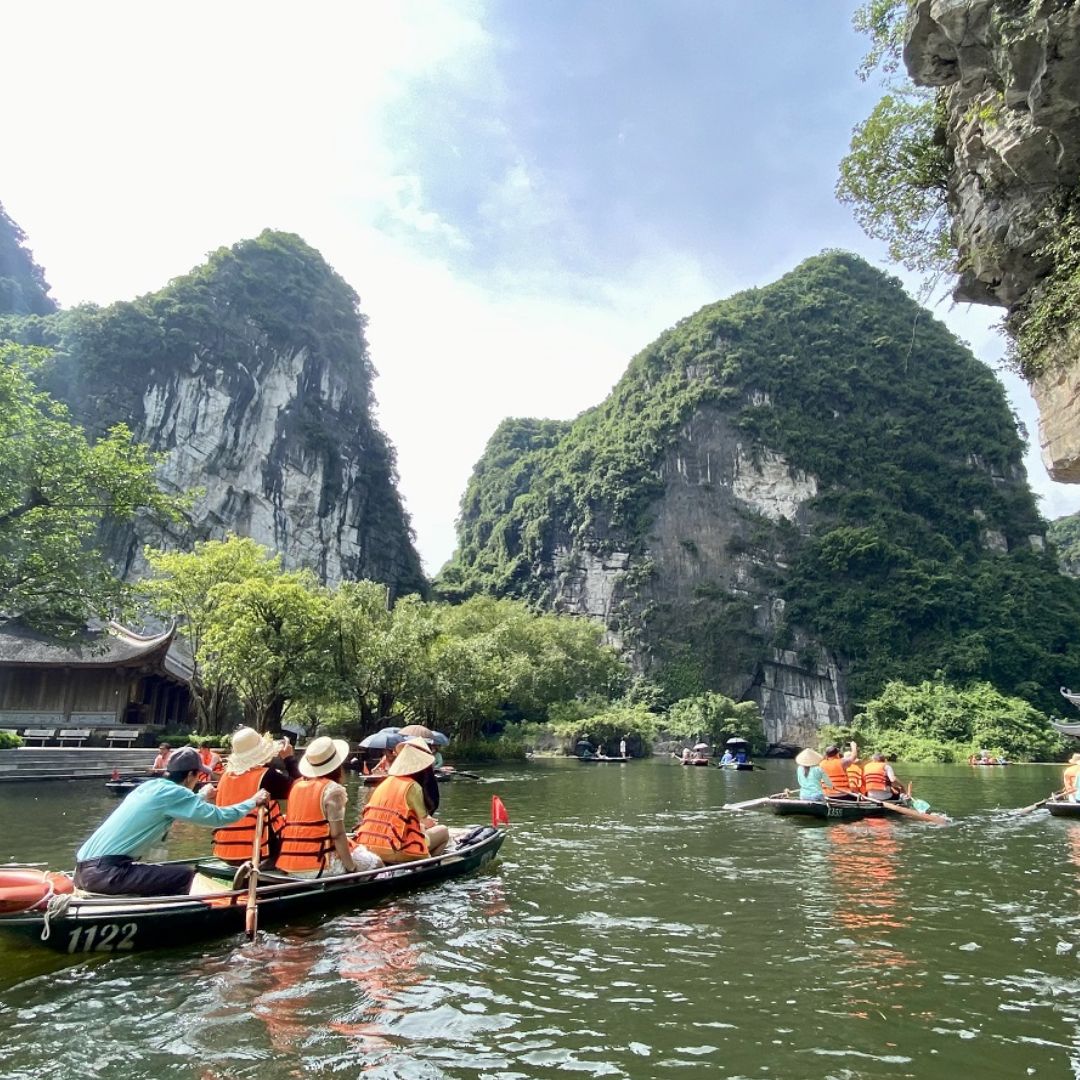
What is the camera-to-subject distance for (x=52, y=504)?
15539 millimetres

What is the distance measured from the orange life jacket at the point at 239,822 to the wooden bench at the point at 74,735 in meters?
19.4

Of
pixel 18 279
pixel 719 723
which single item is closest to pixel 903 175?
pixel 719 723

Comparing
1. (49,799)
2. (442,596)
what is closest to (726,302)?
(442,596)

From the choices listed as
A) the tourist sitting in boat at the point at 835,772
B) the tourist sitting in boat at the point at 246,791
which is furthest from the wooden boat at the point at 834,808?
the tourist sitting in boat at the point at 246,791

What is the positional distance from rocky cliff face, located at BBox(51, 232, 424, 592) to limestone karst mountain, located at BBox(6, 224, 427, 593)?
0.10m

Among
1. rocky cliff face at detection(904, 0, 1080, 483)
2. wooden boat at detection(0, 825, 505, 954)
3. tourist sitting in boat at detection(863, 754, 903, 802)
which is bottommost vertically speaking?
wooden boat at detection(0, 825, 505, 954)

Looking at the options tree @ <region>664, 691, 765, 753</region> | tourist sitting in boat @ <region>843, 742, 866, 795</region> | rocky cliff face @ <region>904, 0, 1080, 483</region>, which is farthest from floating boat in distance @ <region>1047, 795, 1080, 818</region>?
tree @ <region>664, 691, 765, 753</region>

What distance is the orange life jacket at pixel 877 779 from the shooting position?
15703 millimetres

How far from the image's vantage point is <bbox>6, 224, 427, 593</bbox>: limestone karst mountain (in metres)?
52.7

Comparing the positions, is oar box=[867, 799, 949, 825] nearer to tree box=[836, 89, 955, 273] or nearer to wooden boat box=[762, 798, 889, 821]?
wooden boat box=[762, 798, 889, 821]

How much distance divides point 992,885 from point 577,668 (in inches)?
1702

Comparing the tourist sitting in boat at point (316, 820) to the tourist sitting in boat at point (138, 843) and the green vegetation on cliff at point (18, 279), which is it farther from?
the green vegetation on cliff at point (18, 279)

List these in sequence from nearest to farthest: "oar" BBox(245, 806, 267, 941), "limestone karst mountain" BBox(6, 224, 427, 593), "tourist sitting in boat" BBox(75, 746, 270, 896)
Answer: "tourist sitting in boat" BBox(75, 746, 270, 896) → "oar" BBox(245, 806, 267, 941) → "limestone karst mountain" BBox(6, 224, 427, 593)

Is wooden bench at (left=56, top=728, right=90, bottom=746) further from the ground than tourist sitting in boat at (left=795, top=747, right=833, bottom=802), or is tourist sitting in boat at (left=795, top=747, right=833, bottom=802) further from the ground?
wooden bench at (left=56, top=728, right=90, bottom=746)
